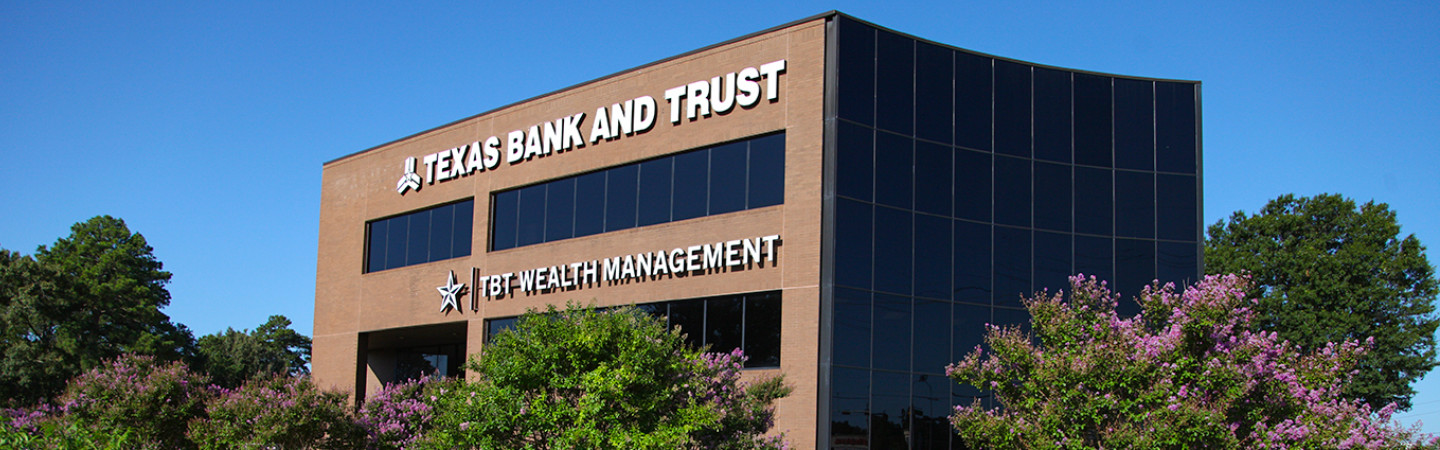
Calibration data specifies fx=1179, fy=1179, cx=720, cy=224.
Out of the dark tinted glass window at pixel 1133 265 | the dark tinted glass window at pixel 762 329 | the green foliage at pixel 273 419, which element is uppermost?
the dark tinted glass window at pixel 1133 265

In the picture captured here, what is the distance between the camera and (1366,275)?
2217 inches

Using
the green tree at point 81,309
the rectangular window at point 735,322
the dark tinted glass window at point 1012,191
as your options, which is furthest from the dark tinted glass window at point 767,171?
the green tree at point 81,309

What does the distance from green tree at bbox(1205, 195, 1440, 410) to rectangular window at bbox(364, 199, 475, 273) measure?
36677mm

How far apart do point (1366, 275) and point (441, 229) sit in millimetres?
43229

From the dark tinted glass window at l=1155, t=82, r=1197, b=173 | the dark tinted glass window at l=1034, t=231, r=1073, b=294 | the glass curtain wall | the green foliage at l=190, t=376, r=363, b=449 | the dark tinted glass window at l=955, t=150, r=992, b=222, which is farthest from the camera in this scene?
the dark tinted glass window at l=1155, t=82, r=1197, b=173

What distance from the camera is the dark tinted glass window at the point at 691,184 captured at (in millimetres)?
33562

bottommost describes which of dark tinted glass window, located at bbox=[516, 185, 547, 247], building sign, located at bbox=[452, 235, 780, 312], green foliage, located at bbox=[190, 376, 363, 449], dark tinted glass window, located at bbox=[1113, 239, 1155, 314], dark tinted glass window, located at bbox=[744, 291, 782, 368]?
→ green foliage, located at bbox=[190, 376, 363, 449]

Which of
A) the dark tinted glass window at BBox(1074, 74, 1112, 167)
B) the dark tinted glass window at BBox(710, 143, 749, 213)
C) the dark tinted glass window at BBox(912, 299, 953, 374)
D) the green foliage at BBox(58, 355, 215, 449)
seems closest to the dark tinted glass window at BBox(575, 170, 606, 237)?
the dark tinted glass window at BBox(710, 143, 749, 213)

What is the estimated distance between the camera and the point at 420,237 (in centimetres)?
4369

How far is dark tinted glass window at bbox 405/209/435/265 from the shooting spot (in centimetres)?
4331

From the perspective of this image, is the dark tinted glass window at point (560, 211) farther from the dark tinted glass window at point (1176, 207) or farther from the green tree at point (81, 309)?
the green tree at point (81, 309)

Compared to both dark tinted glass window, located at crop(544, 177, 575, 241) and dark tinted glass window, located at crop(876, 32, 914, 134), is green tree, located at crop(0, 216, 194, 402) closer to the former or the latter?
dark tinted glass window, located at crop(544, 177, 575, 241)

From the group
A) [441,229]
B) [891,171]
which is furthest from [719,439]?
[441,229]

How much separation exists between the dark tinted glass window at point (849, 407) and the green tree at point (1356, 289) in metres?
32.3
